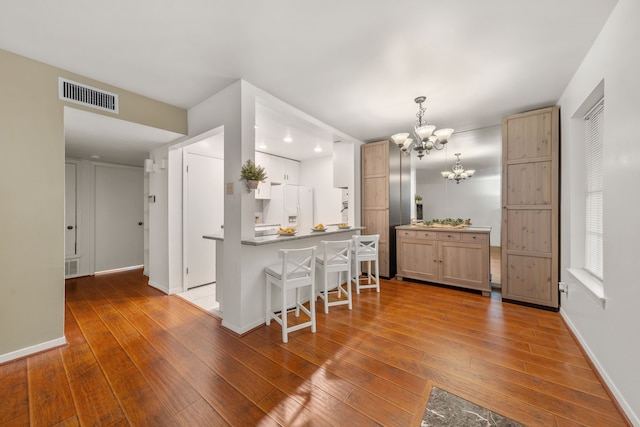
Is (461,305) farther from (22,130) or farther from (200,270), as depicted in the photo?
(22,130)

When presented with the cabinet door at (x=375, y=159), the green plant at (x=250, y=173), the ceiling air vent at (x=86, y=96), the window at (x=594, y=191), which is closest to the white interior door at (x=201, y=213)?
the ceiling air vent at (x=86, y=96)

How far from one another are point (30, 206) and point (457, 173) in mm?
5428

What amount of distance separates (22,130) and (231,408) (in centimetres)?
287

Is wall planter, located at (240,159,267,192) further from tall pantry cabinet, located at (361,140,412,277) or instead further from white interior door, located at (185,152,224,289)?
tall pantry cabinet, located at (361,140,412,277)

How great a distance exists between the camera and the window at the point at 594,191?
2.13 meters

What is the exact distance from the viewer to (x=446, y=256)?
3.82 m

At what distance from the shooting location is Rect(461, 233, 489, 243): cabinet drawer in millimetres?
3500

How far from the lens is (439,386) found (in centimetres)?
172

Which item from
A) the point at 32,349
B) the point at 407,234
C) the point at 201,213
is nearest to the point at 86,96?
the point at 201,213

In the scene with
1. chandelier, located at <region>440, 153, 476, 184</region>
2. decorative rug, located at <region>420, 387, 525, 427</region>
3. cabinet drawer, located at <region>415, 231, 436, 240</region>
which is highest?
chandelier, located at <region>440, 153, 476, 184</region>

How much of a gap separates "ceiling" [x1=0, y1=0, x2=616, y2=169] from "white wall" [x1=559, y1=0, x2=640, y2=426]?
0.89ft

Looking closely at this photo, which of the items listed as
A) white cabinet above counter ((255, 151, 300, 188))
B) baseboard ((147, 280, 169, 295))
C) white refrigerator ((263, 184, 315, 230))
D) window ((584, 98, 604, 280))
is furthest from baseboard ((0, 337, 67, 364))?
window ((584, 98, 604, 280))

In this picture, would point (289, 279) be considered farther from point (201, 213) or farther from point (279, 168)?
point (279, 168)

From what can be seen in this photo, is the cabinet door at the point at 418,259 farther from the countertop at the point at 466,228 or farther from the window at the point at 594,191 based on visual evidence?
the window at the point at 594,191
